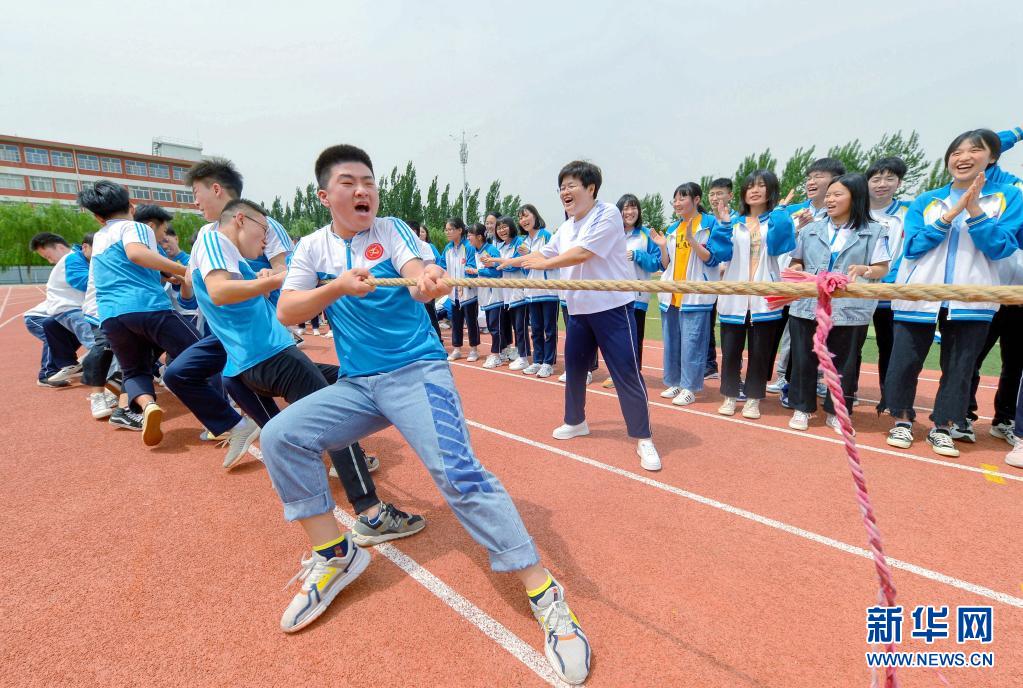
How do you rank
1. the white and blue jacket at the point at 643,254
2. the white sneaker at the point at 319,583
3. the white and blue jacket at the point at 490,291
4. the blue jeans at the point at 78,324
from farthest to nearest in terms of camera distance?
the white and blue jacket at the point at 490,291, the white and blue jacket at the point at 643,254, the blue jeans at the point at 78,324, the white sneaker at the point at 319,583

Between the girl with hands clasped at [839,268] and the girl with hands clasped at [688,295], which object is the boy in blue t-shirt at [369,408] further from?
the girl with hands clasped at [688,295]

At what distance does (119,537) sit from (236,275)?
65.3 inches

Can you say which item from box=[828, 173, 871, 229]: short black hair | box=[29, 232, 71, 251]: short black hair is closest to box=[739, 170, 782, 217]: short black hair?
box=[828, 173, 871, 229]: short black hair

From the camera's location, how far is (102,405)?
500 cm

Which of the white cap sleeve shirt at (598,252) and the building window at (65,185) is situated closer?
the white cap sleeve shirt at (598,252)

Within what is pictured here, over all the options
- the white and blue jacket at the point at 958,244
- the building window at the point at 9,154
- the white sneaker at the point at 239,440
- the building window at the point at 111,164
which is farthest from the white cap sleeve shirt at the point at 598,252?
the building window at the point at 111,164

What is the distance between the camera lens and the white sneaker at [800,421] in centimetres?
434

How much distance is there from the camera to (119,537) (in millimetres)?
2785

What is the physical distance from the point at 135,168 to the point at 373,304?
68587 millimetres

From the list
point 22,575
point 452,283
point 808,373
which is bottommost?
point 22,575

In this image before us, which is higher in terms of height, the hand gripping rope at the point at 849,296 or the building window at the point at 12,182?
the building window at the point at 12,182

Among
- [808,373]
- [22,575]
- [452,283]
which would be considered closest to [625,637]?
[452,283]

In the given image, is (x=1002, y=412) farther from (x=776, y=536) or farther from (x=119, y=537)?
(x=119, y=537)

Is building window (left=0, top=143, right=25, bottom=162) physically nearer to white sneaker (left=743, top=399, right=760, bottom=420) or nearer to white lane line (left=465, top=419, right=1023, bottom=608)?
white lane line (left=465, top=419, right=1023, bottom=608)
